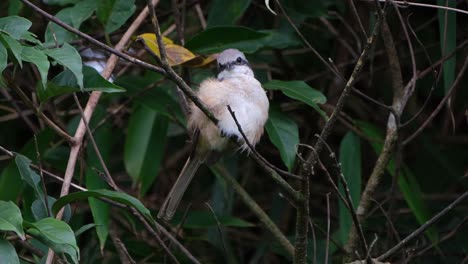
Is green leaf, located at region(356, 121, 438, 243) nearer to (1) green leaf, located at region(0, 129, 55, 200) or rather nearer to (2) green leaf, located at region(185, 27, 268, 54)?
(2) green leaf, located at region(185, 27, 268, 54)

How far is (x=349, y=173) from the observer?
389cm

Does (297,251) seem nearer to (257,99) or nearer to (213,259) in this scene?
(257,99)

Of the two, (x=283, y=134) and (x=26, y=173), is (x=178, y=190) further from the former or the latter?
(x=26, y=173)

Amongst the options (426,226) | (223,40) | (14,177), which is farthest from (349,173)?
(14,177)

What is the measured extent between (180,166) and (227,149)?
4.05 ft

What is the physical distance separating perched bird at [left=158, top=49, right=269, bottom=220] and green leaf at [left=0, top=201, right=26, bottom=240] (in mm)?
1204

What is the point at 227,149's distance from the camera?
389 cm

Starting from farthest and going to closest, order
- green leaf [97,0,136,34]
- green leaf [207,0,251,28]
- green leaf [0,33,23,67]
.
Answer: green leaf [207,0,251,28] < green leaf [97,0,136,34] < green leaf [0,33,23,67]

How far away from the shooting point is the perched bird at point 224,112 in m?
3.61

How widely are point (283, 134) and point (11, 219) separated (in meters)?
1.49

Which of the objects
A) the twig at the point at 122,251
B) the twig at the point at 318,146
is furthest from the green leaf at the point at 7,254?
the twig at the point at 318,146

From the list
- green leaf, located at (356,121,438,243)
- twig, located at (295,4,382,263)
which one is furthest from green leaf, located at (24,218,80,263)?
green leaf, located at (356,121,438,243)

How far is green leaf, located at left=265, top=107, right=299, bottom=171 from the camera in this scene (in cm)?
346

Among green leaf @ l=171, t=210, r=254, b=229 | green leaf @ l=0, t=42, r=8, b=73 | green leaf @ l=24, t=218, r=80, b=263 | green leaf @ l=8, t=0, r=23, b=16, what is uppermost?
green leaf @ l=8, t=0, r=23, b=16
